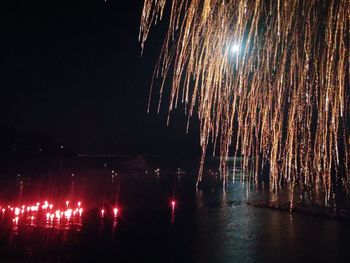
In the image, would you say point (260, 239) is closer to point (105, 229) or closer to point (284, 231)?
point (284, 231)

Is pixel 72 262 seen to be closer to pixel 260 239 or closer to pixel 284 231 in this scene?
pixel 260 239

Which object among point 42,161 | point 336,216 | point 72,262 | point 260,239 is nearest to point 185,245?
point 260,239

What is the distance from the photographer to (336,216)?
26.4 m

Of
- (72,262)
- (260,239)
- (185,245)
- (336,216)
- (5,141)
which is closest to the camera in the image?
(72,262)

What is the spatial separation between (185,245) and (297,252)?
532 centimetres

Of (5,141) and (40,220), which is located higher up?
(5,141)

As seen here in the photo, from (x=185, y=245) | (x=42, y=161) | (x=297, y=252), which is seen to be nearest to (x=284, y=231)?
(x=297, y=252)

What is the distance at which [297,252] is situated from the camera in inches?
657

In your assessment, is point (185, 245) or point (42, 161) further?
point (42, 161)

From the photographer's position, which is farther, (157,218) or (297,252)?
(157,218)

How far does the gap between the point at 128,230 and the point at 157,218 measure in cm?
607

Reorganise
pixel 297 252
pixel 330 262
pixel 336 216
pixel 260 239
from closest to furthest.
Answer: pixel 330 262, pixel 297 252, pixel 260 239, pixel 336 216

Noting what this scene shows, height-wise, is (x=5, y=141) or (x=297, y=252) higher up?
(x=5, y=141)

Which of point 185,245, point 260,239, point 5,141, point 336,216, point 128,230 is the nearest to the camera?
point 185,245
